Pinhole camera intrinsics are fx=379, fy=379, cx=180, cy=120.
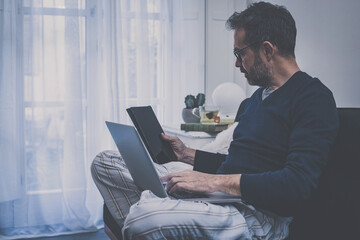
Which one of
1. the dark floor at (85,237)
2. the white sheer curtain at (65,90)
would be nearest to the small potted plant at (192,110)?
the white sheer curtain at (65,90)

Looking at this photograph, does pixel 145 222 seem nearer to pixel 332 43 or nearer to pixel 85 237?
pixel 332 43

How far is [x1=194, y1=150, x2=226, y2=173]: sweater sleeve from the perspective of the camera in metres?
1.50

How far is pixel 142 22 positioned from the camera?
260 cm

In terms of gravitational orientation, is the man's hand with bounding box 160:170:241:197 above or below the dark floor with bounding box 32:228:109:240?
above

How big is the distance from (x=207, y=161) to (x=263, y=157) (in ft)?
1.24

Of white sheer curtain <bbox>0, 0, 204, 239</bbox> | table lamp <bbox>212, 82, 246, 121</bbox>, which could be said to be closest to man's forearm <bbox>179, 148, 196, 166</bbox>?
table lamp <bbox>212, 82, 246, 121</bbox>

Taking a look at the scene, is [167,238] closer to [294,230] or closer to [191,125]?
[294,230]

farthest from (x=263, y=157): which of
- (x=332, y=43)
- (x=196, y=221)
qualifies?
(x=332, y=43)

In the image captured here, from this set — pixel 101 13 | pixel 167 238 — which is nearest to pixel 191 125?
pixel 101 13

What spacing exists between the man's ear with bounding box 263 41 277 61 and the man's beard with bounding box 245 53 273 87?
1.1 inches

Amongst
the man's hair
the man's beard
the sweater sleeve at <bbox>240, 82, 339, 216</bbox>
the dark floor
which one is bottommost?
the dark floor

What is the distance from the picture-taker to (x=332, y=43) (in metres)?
1.72

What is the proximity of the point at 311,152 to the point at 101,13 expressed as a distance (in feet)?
6.31

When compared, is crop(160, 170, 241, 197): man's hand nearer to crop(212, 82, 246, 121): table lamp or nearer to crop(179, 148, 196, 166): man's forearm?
crop(179, 148, 196, 166): man's forearm
